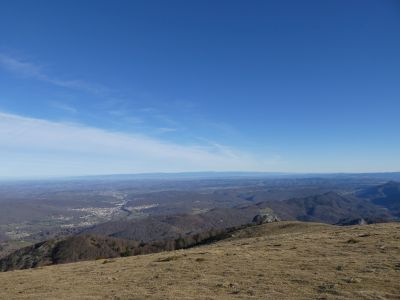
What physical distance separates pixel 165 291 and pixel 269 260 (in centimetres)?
1045

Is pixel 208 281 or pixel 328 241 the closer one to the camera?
pixel 208 281

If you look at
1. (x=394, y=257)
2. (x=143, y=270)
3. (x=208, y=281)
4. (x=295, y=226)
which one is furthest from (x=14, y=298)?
(x=295, y=226)

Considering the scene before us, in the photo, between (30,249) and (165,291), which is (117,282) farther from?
(30,249)

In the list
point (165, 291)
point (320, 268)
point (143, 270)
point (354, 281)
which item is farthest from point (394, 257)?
point (143, 270)

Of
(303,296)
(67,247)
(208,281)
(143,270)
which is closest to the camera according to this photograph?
(303,296)

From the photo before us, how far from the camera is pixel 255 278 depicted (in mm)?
23859

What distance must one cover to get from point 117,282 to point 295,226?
5294 centimetres

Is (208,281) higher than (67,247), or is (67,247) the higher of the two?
(208,281)

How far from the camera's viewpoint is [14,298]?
25547 mm

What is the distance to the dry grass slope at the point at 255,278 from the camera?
20.2 metres

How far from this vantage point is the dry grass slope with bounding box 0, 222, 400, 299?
20203 millimetres

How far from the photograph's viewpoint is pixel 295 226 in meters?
74.2

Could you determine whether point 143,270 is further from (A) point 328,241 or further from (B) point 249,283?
(A) point 328,241

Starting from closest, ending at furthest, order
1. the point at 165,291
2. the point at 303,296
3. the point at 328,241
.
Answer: the point at 303,296, the point at 165,291, the point at 328,241
